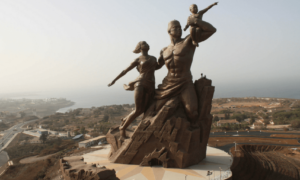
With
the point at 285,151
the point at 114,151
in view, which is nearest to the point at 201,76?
the point at 114,151

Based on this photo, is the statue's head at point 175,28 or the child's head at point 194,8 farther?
the statue's head at point 175,28

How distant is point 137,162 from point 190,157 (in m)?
2.29

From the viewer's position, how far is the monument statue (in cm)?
902

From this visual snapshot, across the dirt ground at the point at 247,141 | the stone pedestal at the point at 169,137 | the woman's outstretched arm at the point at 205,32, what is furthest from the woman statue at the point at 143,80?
the dirt ground at the point at 247,141

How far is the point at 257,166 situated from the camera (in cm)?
1091

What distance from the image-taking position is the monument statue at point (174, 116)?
902cm

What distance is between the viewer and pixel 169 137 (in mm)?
9070

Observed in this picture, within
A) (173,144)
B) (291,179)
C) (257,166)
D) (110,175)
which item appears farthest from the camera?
(257,166)

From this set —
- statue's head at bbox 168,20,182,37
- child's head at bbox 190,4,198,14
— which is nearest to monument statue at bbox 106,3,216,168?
statue's head at bbox 168,20,182,37

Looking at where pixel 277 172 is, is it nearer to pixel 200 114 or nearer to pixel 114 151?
pixel 200 114

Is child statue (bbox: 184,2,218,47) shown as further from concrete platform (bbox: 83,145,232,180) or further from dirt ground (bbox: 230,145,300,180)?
dirt ground (bbox: 230,145,300,180)

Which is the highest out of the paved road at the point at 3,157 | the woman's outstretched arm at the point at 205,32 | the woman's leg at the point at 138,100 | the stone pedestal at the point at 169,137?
the woman's outstretched arm at the point at 205,32

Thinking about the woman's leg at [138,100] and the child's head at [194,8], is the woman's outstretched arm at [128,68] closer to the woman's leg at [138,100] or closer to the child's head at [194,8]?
the woman's leg at [138,100]

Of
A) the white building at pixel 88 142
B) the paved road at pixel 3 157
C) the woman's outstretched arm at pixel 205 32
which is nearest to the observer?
the woman's outstretched arm at pixel 205 32
